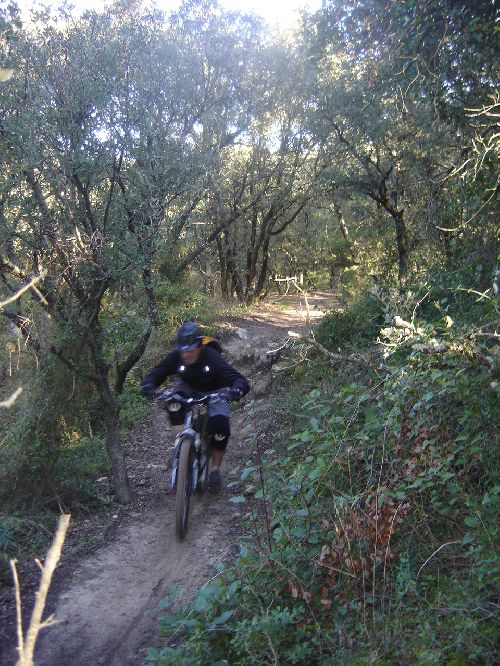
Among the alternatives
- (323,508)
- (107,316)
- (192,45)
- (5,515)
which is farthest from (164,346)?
(323,508)

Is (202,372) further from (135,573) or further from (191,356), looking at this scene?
(135,573)

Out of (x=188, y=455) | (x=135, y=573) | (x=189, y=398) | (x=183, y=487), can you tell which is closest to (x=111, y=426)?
(x=189, y=398)

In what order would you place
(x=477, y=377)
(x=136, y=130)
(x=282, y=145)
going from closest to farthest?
(x=477, y=377), (x=136, y=130), (x=282, y=145)

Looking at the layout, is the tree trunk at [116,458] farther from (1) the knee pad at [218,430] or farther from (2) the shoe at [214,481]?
(1) the knee pad at [218,430]

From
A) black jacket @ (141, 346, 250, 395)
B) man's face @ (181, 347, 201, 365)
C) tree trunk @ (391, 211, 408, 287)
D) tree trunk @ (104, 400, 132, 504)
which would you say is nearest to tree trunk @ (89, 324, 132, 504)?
tree trunk @ (104, 400, 132, 504)

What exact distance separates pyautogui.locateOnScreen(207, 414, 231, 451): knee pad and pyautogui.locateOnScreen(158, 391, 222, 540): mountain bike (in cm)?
7

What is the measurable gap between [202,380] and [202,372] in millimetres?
102

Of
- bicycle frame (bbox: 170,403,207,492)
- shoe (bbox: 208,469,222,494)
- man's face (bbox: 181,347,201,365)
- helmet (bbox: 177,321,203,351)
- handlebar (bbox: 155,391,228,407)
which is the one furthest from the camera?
shoe (bbox: 208,469,222,494)

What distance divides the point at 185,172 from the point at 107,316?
2.50 meters

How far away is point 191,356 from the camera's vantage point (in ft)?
20.2

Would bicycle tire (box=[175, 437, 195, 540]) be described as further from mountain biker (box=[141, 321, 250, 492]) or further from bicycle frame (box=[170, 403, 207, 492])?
mountain biker (box=[141, 321, 250, 492])

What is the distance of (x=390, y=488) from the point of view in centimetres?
430

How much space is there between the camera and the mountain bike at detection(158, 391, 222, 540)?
551 cm

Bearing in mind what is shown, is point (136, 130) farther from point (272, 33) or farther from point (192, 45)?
point (272, 33)
